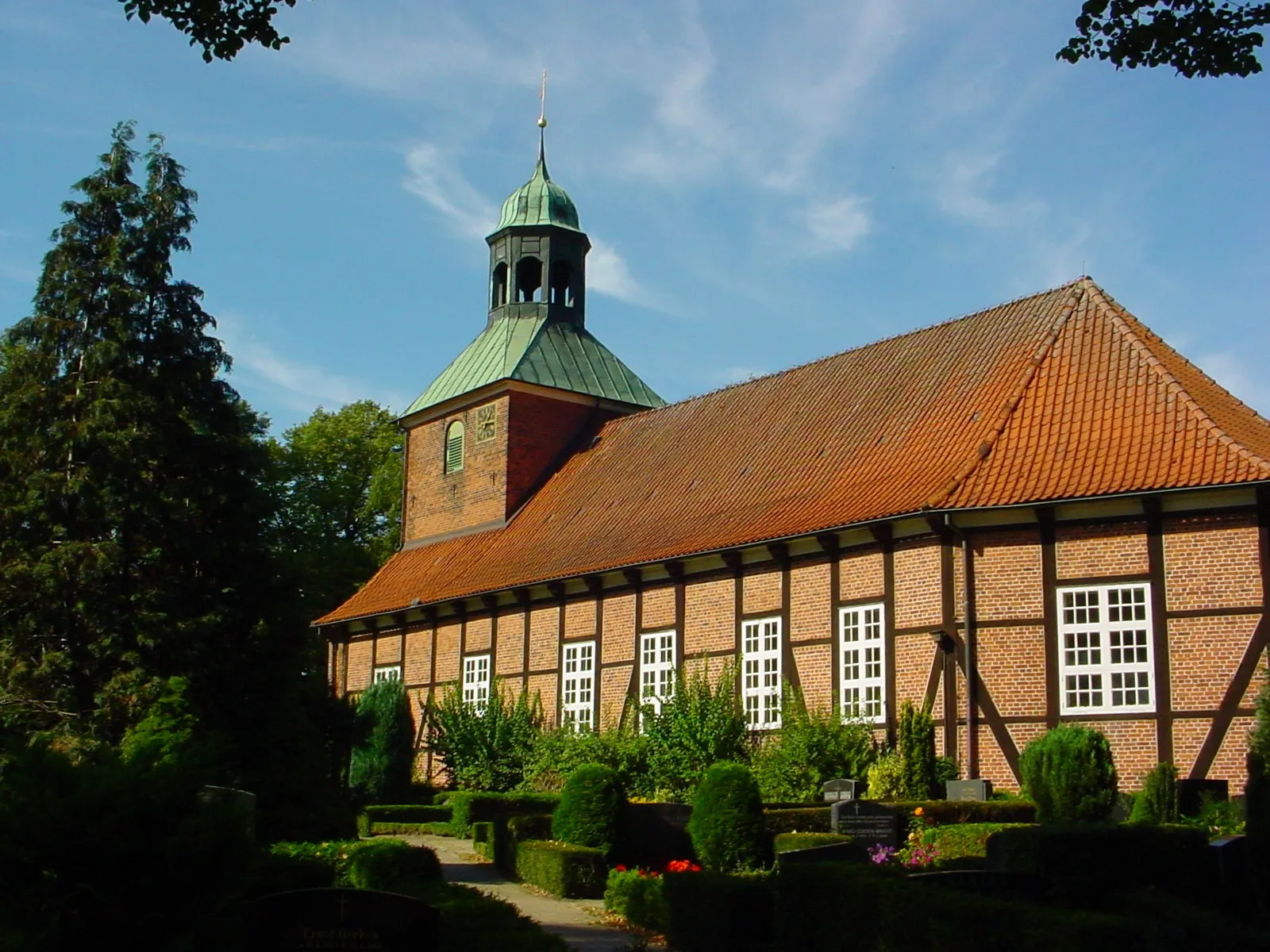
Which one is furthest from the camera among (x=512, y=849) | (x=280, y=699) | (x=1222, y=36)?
(x=280, y=699)

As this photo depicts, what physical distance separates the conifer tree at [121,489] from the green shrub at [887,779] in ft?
29.2

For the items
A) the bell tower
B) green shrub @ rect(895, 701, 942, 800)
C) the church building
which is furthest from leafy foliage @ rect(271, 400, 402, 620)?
green shrub @ rect(895, 701, 942, 800)

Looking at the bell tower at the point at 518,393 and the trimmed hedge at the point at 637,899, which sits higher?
the bell tower at the point at 518,393

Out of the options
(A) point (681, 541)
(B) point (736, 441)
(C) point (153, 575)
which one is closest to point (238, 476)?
(C) point (153, 575)

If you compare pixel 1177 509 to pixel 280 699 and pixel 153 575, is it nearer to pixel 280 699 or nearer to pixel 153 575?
pixel 280 699

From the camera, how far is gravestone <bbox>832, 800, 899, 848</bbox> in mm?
16594

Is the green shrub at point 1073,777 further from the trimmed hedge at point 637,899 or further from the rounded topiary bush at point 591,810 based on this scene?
the trimmed hedge at point 637,899

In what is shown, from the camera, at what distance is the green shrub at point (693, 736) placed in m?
23.5

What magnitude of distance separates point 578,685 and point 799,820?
10328mm

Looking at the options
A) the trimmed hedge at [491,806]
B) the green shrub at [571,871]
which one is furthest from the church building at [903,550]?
the green shrub at [571,871]

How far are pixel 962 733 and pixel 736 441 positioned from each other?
981 centimetres

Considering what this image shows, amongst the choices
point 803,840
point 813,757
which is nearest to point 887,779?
point 813,757

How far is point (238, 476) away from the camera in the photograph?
76.0 feet

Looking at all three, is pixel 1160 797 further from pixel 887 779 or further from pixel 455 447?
pixel 455 447
